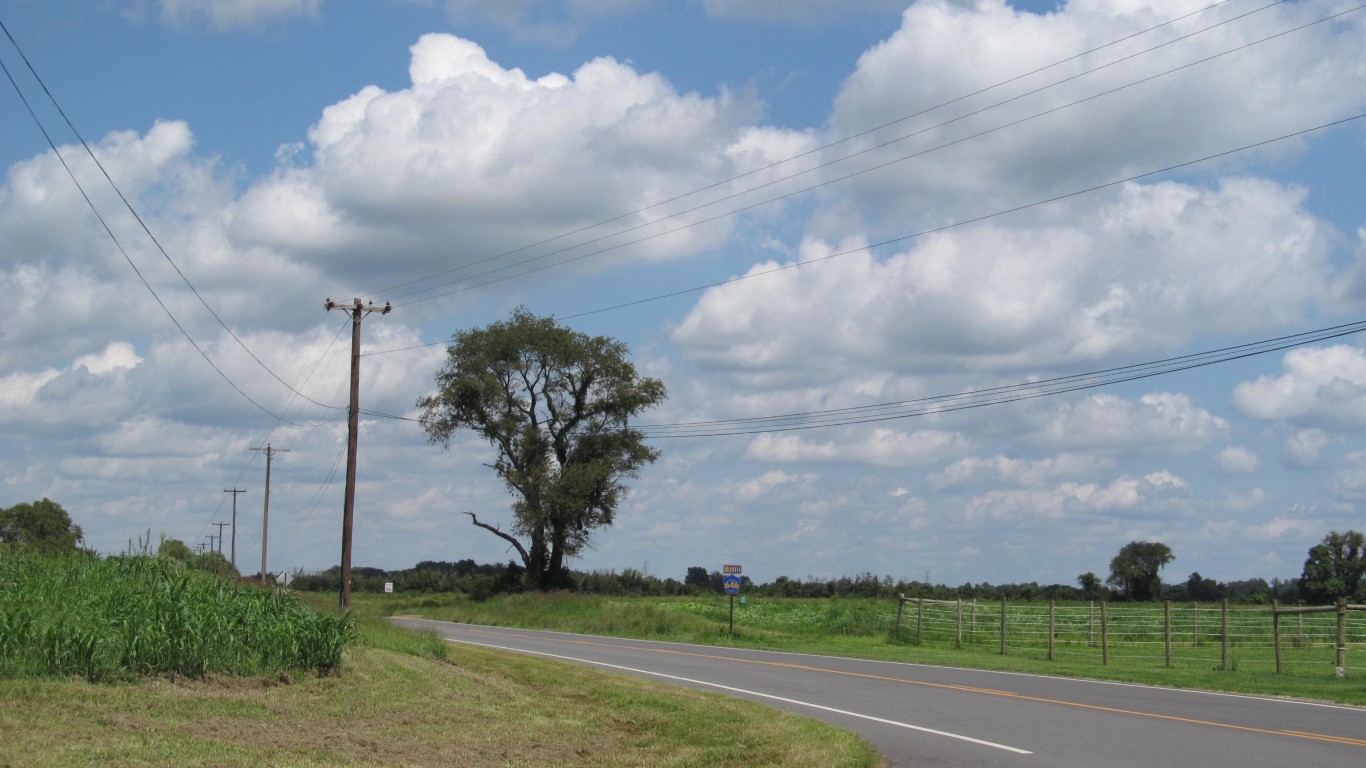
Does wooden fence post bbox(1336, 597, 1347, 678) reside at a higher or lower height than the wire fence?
higher

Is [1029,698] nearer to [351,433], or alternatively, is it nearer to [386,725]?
[386,725]

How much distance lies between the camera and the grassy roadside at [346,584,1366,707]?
22.9 m

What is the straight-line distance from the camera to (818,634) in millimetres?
42312

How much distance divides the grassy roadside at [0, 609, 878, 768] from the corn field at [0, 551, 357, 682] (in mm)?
351

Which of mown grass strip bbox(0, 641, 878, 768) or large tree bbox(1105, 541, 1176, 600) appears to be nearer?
mown grass strip bbox(0, 641, 878, 768)

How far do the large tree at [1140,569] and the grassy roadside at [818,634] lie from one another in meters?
37.4

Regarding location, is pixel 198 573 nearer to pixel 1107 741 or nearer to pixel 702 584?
pixel 1107 741

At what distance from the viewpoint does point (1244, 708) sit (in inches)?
694

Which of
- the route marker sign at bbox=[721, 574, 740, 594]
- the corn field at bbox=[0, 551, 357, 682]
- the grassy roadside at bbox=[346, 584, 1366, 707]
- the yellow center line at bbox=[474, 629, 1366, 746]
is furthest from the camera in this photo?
the route marker sign at bbox=[721, 574, 740, 594]

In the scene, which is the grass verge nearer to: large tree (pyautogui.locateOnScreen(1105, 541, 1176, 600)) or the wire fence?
the wire fence

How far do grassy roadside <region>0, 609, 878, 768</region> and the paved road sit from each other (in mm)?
1502

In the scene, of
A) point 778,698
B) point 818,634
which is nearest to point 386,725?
point 778,698

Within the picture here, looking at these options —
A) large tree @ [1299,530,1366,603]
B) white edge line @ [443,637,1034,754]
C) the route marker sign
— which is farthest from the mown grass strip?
large tree @ [1299,530,1366,603]

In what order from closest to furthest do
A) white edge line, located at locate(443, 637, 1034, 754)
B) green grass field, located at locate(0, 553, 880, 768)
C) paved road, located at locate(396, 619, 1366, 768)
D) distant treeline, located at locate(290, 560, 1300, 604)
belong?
1. green grass field, located at locate(0, 553, 880, 768)
2. paved road, located at locate(396, 619, 1366, 768)
3. white edge line, located at locate(443, 637, 1034, 754)
4. distant treeline, located at locate(290, 560, 1300, 604)
